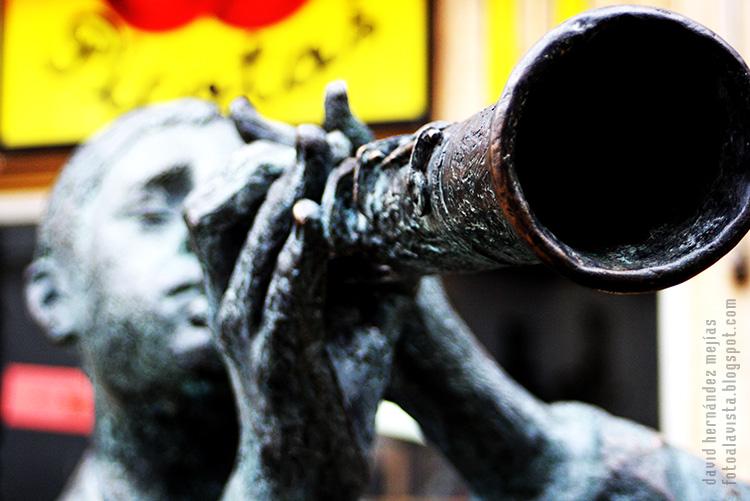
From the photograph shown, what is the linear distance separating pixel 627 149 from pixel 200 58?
68.6 inches

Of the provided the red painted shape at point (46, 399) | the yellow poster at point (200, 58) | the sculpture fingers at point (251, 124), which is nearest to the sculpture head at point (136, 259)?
the sculpture fingers at point (251, 124)

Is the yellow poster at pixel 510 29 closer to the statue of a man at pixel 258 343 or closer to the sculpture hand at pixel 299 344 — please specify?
the statue of a man at pixel 258 343

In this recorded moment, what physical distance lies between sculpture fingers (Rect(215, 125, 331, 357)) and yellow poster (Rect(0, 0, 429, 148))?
109 cm

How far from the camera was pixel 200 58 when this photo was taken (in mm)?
2162

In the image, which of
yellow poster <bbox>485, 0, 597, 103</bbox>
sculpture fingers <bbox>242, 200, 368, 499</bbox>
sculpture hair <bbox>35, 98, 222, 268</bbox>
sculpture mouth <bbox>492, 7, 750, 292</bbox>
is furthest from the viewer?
yellow poster <bbox>485, 0, 597, 103</bbox>

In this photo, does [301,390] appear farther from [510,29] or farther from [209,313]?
[510,29]

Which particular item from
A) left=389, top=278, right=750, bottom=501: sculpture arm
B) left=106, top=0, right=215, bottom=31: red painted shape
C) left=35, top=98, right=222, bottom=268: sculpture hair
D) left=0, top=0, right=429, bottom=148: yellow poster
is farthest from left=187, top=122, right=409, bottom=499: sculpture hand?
left=106, top=0, right=215, bottom=31: red painted shape

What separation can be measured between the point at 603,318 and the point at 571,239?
1383mm

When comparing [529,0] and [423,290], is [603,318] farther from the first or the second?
[423,290]

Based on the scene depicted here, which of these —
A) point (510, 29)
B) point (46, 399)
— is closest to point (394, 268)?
point (510, 29)

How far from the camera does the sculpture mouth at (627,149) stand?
1.52 feet

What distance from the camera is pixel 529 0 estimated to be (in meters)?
1.95

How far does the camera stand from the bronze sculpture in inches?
19.2

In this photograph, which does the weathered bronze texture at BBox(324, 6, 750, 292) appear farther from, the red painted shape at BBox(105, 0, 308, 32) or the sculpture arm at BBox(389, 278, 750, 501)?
the red painted shape at BBox(105, 0, 308, 32)
